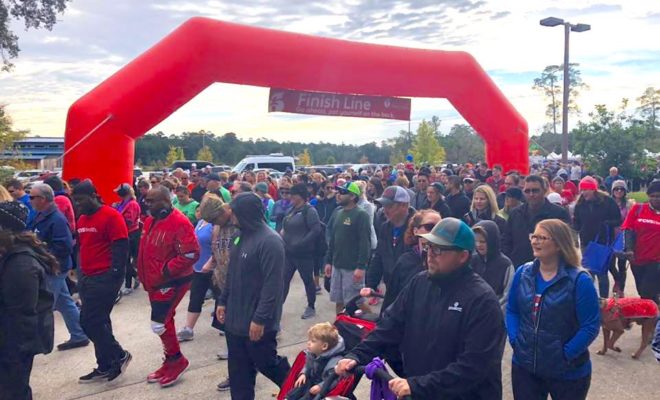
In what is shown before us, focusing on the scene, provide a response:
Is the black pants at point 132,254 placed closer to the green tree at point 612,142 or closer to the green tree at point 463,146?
the green tree at point 612,142

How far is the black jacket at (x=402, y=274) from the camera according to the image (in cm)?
389

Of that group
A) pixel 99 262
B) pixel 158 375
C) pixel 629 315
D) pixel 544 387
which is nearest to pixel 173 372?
pixel 158 375

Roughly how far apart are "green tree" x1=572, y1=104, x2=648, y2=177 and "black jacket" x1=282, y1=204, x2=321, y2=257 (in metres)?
15.5

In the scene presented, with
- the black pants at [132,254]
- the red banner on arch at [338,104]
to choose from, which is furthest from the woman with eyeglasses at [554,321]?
the red banner on arch at [338,104]

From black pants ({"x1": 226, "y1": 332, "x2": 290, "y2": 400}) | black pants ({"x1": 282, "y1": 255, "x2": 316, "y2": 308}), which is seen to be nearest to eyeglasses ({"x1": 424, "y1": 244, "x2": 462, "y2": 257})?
black pants ({"x1": 226, "y1": 332, "x2": 290, "y2": 400})

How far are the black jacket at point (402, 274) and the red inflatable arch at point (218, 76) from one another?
7.70 m

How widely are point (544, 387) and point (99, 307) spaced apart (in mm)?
3690

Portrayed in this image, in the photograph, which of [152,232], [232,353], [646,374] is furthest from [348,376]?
[646,374]

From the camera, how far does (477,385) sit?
2484 mm

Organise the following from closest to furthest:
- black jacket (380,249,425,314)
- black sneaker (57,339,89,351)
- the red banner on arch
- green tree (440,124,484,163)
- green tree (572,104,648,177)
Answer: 1. black jacket (380,249,425,314)
2. black sneaker (57,339,89,351)
3. the red banner on arch
4. green tree (572,104,648,177)
5. green tree (440,124,484,163)

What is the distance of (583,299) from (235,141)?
237ft

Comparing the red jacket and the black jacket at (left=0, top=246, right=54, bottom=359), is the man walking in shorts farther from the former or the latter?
the black jacket at (left=0, top=246, right=54, bottom=359)

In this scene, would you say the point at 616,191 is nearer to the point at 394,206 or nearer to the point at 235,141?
the point at 394,206

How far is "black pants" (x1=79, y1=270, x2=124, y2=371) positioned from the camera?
15.6ft
